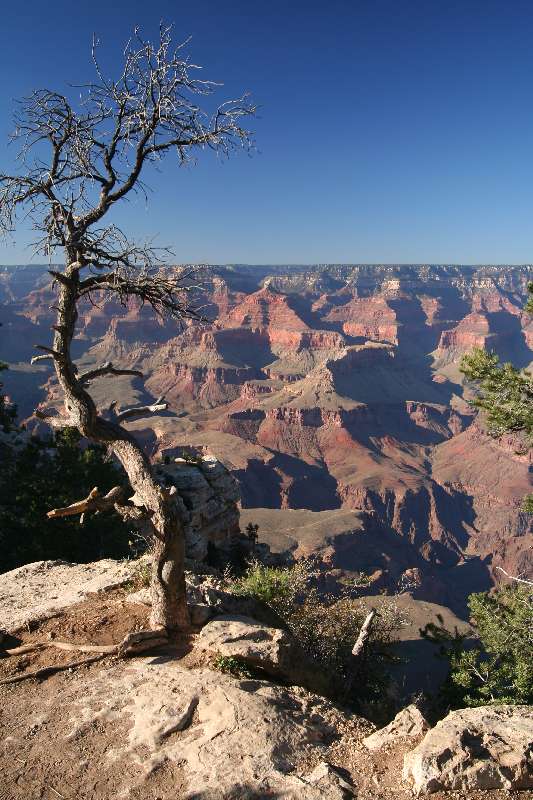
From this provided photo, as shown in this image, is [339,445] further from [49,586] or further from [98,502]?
[98,502]

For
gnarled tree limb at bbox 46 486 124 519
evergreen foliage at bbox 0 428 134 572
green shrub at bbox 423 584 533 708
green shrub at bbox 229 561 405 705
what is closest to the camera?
gnarled tree limb at bbox 46 486 124 519

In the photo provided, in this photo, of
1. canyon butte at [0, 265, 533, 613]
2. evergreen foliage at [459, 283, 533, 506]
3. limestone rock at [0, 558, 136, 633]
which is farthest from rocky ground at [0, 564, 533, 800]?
canyon butte at [0, 265, 533, 613]

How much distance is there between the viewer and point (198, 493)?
21.2 m

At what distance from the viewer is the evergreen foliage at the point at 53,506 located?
1861 cm

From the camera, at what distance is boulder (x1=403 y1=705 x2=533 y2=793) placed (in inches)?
201

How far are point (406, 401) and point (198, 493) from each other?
399 ft

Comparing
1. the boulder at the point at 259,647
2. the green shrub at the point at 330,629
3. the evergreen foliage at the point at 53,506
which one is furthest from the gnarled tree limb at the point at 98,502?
the evergreen foliage at the point at 53,506

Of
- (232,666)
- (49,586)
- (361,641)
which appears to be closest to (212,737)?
(232,666)

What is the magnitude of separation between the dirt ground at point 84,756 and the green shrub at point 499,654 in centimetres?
820

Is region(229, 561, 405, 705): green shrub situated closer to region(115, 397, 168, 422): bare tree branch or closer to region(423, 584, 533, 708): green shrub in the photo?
region(423, 584, 533, 708): green shrub

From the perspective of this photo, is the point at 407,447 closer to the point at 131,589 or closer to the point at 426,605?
the point at 426,605

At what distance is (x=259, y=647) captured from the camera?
24.3 ft

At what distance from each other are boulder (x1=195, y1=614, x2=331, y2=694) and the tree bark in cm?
78

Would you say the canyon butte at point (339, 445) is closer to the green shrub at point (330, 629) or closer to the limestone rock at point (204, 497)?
the limestone rock at point (204, 497)
